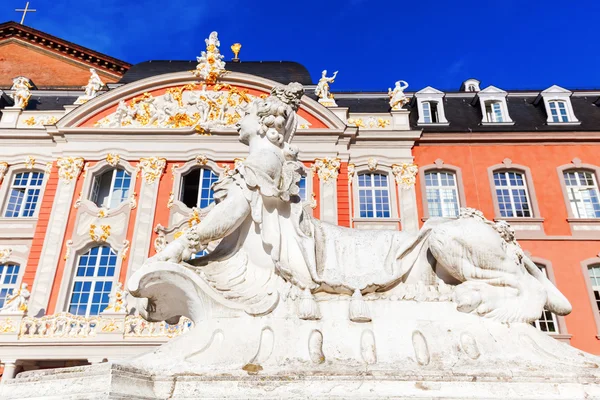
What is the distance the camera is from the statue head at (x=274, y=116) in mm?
3832

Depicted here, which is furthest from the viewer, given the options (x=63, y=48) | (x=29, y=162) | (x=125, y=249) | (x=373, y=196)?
(x=63, y=48)

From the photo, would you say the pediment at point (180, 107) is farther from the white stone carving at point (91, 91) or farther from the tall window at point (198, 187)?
the tall window at point (198, 187)

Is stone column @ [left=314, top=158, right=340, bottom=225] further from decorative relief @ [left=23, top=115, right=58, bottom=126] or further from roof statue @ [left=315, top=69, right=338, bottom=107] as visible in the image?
decorative relief @ [left=23, top=115, right=58, bottom=126]

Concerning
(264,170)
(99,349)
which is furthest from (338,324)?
(99,349)

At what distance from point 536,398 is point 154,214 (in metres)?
15.2

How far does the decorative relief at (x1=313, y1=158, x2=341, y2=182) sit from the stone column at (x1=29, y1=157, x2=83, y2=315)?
8.57 m

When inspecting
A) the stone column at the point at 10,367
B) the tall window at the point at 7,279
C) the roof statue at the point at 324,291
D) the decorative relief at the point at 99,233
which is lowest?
the stone column at the point at 10,367

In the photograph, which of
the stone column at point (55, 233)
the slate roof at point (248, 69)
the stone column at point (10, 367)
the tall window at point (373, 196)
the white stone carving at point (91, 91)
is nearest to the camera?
the stone column at point (10, 367)

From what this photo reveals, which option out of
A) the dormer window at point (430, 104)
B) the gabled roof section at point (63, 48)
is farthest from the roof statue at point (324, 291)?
the gabled roof section at point (63, 48)

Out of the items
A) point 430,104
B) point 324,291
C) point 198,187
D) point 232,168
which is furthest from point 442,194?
point 324,291

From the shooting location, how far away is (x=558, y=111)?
1962 centimetres

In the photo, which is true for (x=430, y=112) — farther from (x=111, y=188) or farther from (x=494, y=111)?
(x=111, y=188)

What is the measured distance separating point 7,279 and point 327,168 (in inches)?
452

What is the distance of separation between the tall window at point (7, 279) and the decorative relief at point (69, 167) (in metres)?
3.39
